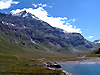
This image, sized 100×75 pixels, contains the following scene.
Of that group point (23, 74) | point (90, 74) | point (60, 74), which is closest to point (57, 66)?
point (90, 74)

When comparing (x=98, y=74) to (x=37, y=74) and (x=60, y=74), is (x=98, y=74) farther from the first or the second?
(x=37, y=74)

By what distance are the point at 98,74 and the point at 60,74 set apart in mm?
31602

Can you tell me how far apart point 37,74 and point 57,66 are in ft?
171

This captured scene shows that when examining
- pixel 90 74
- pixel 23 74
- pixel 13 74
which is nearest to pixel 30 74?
pixel 23 74

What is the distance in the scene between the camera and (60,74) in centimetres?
7356

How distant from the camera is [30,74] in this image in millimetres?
71875

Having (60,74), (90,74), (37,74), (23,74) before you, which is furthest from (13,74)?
(90,74)

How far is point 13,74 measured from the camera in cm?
7069

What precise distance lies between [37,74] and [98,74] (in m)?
44.8

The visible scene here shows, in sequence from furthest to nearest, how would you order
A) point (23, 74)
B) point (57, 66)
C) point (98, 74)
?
point (57, 66), point (98, 74), point (23, 74)

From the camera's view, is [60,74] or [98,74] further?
[98,74]

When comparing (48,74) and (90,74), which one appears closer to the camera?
(48,74)

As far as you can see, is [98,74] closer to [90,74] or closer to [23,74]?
[90,74]

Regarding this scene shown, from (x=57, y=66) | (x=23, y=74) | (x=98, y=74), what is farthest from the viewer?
(x=57, y=66)
